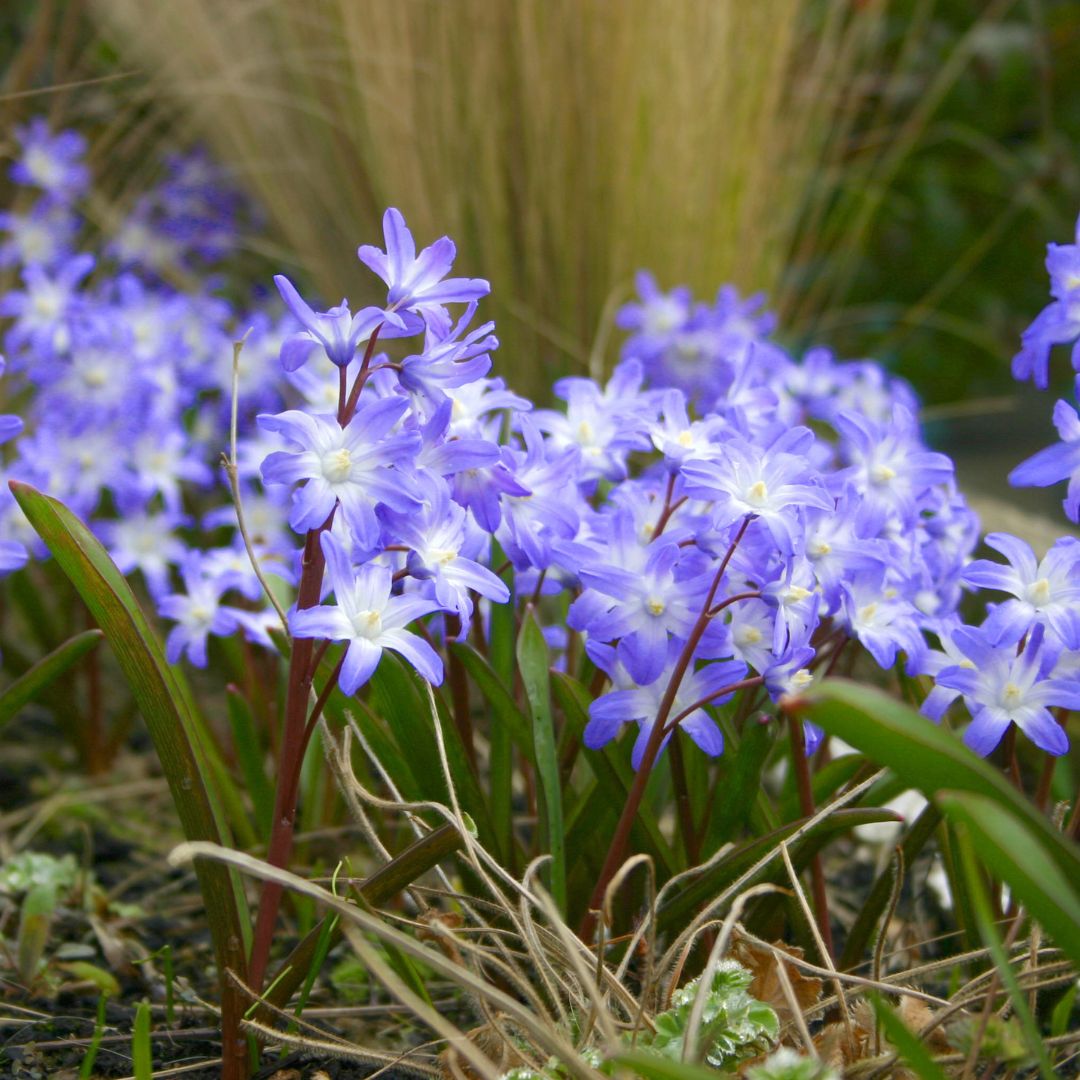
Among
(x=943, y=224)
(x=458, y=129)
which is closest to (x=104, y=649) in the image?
(x=458, y=129)

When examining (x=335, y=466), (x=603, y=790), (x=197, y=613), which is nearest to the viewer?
(x=335, y=466)

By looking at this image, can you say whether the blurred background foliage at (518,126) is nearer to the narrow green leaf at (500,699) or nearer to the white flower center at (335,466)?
the narrow green leaf at (500,699)

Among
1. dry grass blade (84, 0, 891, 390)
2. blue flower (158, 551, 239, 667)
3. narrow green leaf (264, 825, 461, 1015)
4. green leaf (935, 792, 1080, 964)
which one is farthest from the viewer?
dry grass blade (84, 0, 891, 390)

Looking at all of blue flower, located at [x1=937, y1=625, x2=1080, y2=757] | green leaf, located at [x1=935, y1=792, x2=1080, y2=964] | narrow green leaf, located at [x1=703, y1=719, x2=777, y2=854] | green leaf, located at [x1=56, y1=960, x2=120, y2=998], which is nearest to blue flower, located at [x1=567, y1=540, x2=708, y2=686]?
narrow green leaf, located at [x1=703, y1=719, x2=777, y2=854]

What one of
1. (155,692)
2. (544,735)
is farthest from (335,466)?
(544,735)

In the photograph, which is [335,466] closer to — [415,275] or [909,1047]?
[415,275]

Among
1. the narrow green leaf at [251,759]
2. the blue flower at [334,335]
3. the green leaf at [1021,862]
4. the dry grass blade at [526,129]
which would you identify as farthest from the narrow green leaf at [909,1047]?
the dry grass blade at [526,129]

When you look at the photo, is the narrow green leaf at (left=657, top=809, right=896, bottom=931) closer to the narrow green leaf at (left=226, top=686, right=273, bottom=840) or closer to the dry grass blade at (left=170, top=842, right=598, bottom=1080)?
the dry grass blade at (left=170, top=842, right=598, bottom=1080)
